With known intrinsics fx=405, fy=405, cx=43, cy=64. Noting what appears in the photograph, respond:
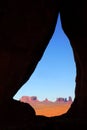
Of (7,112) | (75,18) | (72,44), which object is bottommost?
(7,112)

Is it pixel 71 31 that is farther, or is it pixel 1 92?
pixel 71 31

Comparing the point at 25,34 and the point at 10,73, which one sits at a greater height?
the point at 25,34

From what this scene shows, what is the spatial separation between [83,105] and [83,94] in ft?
1.68

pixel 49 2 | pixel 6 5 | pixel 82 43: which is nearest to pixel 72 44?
pixel 82 43

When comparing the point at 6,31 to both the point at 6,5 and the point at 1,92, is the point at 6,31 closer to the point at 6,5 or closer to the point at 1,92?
the point at 6,5

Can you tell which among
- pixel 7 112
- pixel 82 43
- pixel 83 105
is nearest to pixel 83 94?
pixel 83 105

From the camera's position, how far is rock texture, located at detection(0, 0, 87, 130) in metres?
15.9

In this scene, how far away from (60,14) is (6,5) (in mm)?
2522

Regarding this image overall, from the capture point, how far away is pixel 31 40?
1653 cm

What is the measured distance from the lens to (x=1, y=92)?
15.9 metres

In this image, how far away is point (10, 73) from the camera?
16.3m

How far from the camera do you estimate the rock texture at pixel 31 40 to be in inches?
627

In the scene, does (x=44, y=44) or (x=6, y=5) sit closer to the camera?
(x=6, y=5)

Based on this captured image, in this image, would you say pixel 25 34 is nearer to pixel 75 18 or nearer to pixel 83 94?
pixel 75 18
